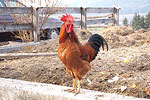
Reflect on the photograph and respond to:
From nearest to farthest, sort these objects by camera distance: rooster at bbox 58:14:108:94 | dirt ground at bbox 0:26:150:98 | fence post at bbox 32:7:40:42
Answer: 1. rooster at bbox 58:14:108:94
2. dirt ground at bbox 0:26:150:98
3. fence post at bbox 32:7:40:42

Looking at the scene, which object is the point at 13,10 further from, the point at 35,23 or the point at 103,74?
the point at 103,74

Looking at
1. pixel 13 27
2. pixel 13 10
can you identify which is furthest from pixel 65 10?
pixel 13 27

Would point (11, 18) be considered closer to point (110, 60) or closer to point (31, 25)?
point (31, 25)

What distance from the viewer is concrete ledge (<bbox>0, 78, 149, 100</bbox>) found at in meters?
2.80

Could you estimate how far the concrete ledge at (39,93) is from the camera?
280cm

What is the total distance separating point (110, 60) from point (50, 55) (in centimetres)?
163

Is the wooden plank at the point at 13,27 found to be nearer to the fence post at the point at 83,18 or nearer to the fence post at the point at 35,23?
the fence post at the point at 35,23

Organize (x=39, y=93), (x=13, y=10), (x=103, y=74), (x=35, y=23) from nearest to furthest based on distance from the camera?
(x=39, y=93), (x=103, y=74), (x=13, y=10), (x=35, y=23)

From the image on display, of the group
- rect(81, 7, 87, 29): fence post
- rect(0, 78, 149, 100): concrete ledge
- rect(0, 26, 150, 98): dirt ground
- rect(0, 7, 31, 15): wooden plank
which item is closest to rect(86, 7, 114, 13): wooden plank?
rect(81, 7, 87, 29): fence post

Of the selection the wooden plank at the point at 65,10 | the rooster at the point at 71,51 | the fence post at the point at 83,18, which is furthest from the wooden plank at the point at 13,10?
the rooster at the point at 71,51

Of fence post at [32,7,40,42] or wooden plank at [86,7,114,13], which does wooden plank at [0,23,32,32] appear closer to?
fence post at [32,7,40,42]

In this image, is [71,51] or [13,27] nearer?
[71,51]

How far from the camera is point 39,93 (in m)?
3.00

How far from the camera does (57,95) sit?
2.90m
